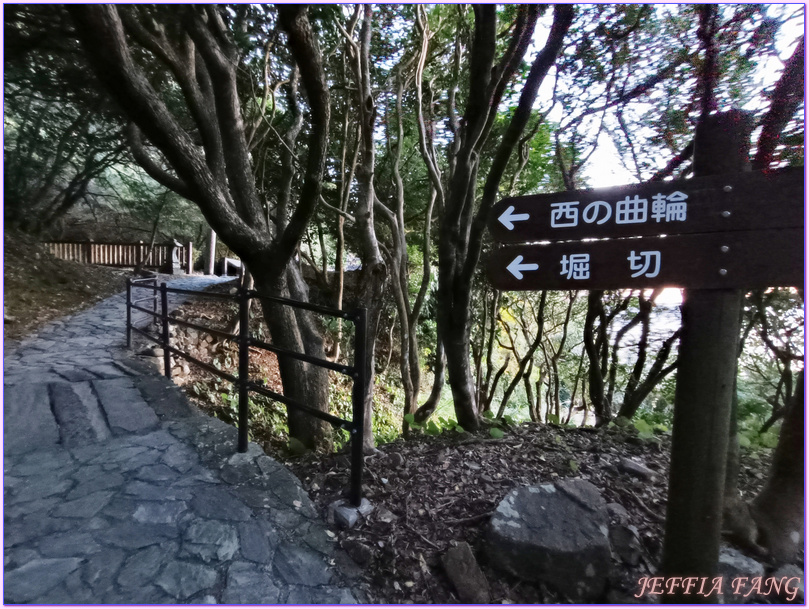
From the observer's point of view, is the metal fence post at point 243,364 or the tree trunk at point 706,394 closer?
the tree trunk at point 706,394

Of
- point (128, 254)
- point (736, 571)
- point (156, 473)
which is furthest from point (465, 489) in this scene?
point (128, 254)

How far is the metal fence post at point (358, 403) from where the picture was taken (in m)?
2.17

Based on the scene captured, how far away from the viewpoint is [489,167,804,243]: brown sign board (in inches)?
54.4

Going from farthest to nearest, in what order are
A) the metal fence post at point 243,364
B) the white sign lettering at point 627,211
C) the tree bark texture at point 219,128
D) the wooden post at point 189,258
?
the wooden post at point 189,258
the tree bark texture at point 219,128
the metal fence post at point 243,364
the white sign lettering at point 627,211

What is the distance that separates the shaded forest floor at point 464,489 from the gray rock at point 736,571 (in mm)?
258

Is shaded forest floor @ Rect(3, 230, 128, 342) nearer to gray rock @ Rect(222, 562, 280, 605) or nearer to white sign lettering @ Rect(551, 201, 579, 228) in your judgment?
gray rock @ Rect(222, 562, 280, 605)

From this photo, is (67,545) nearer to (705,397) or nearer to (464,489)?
(464,489)

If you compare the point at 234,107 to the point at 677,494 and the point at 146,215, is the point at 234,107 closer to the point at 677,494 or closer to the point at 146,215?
the point at 677,494

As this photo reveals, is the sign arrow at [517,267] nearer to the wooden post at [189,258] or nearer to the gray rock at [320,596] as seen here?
the gray rock at [320,596]

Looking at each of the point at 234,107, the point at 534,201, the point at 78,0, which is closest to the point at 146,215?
the point at 234,107

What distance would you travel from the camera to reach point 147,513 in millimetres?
2121

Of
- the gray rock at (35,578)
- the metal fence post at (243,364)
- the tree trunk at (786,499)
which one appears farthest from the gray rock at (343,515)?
the tree trunk at (786,499)

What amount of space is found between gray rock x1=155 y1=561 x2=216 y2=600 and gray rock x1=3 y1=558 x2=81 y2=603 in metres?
0.39

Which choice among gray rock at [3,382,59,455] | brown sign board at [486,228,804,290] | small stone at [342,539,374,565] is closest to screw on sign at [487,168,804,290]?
brown sign board at [486,228,804,290]
